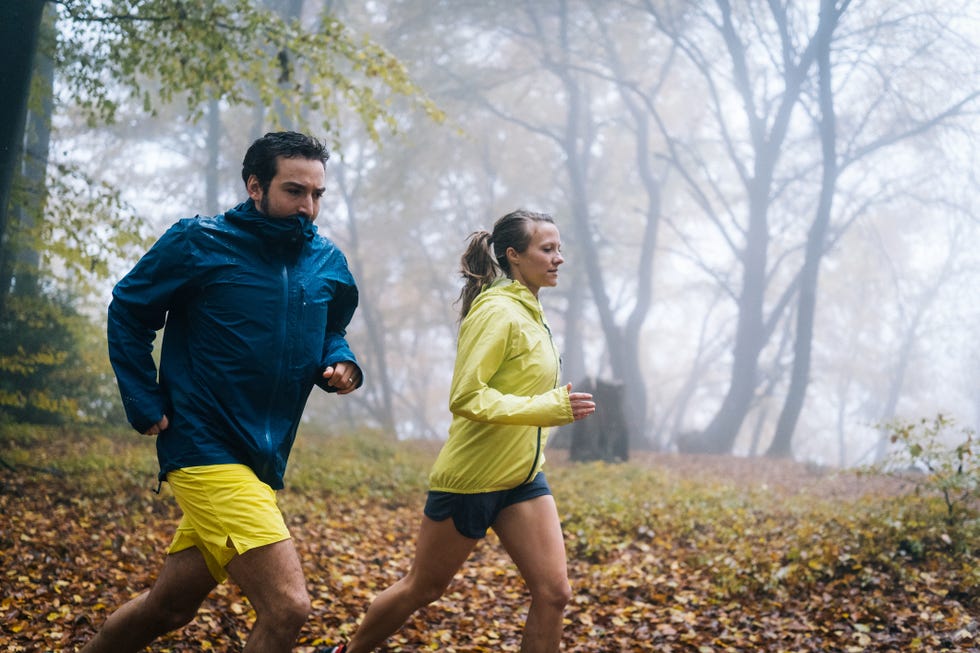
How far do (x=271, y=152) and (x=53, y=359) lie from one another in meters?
6.99

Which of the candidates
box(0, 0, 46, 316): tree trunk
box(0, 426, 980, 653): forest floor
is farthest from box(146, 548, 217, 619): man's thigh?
box(0, 0, 46, 316): tree trunk

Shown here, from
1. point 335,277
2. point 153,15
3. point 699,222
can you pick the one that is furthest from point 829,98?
point 335,277

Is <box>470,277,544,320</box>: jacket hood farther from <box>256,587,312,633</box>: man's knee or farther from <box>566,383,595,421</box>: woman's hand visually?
<box>256,587,312,633</box>: man's knee

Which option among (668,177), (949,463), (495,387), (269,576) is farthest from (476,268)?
(668,177)

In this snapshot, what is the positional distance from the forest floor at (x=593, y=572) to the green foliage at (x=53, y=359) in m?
1.12

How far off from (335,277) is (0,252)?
5.56m

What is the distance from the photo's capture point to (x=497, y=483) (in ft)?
11.7

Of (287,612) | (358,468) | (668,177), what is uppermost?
(668,177)

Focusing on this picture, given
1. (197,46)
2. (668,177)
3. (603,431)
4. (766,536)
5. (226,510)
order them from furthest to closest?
(668,177) → (603,431) → (197,46) → (766,536) → (226,510)

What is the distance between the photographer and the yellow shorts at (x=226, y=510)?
112 inches

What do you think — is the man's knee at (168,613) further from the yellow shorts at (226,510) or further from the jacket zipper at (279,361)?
the jacket zipper at (279,361)

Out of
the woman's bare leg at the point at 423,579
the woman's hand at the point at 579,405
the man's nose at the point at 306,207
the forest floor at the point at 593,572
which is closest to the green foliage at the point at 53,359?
the forest floor at the point at 593,572

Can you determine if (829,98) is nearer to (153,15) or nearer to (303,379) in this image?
(153,15)

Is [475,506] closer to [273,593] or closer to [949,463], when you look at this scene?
[273,593]
